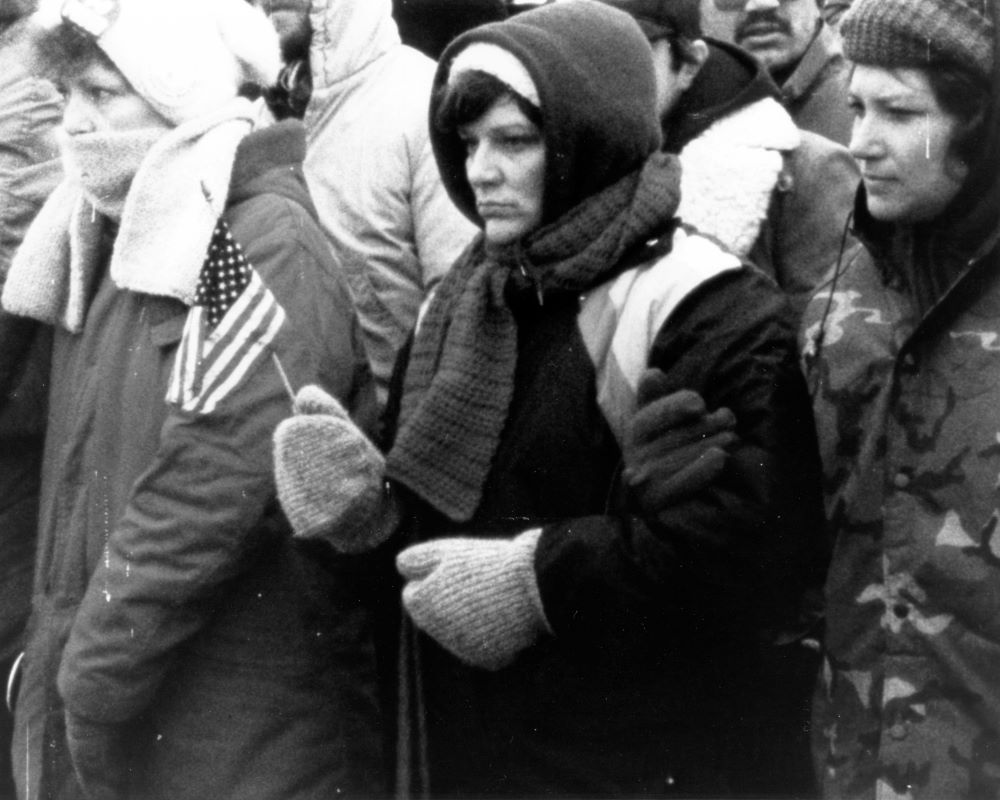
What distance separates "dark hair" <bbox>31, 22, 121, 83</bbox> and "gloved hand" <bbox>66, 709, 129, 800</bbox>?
1.17 meters

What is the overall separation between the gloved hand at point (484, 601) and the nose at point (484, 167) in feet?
1.87

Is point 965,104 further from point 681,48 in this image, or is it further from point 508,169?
point 681,48

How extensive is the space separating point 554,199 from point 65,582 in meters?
1.19

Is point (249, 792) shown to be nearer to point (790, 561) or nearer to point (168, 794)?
point (168, 794)

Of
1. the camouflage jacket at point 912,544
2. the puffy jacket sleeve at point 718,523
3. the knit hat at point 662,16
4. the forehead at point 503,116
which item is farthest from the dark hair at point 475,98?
the knit hat at point 662,16

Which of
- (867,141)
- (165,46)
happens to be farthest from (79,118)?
(867,141)

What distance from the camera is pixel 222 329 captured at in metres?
3.14

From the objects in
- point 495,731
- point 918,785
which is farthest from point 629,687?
point 918,785

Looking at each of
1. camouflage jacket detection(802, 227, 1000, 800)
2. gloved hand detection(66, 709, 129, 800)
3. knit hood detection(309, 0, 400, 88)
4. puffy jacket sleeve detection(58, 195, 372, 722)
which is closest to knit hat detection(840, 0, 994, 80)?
camouflage jacket detection(802, 227, 1000, 800)

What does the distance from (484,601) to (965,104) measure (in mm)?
996

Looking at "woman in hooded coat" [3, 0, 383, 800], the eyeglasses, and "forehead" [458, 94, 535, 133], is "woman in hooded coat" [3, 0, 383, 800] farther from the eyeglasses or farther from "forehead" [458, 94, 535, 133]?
the eyeglasses

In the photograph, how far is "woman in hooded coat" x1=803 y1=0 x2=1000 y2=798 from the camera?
99.3 inches

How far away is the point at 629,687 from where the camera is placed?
2727 mm

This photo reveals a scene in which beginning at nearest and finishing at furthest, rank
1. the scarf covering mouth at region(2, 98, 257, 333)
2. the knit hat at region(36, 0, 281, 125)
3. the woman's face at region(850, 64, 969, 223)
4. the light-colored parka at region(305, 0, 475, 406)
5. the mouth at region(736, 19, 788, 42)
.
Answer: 1. the woman's face at region(850, 64, 969, 223)
2. the scarf covering mouth at region(2, 98, 257, 333)
3. the knit hat at region(36, 0, 281, 125)
4. the light-colored parka at region(305, 0, 475, 406)
5. the mouth at region(736, 19, 788, 42)
